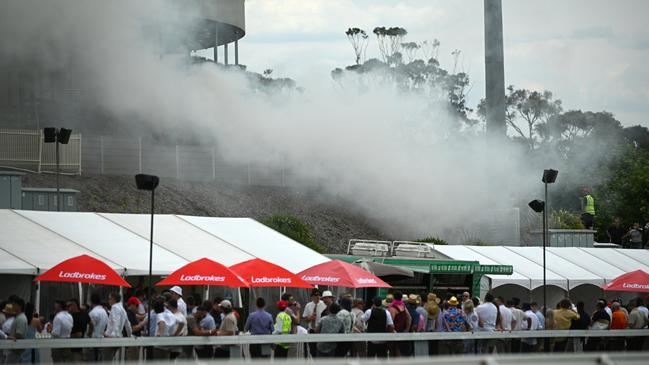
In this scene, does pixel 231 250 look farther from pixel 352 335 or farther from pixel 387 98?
pixel 387 98

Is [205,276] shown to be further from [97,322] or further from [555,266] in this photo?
[555,266]

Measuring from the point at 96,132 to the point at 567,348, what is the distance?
27.2m

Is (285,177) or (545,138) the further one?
(545,138)

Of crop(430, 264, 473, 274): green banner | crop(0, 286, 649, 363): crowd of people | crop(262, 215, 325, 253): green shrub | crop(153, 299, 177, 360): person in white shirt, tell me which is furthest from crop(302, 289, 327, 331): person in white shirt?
crop(262, 215, 325, 253): green shrub

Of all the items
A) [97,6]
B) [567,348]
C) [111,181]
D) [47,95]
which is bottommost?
[567,348]

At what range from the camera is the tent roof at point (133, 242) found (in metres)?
21.3

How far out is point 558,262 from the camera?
3238cm

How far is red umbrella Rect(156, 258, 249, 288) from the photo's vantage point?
20.1 metres

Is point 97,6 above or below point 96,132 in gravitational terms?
above

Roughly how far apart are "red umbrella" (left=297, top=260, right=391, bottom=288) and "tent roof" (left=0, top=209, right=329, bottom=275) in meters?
1.49

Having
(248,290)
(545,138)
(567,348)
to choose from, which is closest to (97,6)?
(248,290)

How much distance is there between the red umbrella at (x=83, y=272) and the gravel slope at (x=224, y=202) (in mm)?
15380

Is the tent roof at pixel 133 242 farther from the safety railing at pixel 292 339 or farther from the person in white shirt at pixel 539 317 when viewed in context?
the safety railing at pixel 292 339

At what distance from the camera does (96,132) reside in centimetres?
4231
